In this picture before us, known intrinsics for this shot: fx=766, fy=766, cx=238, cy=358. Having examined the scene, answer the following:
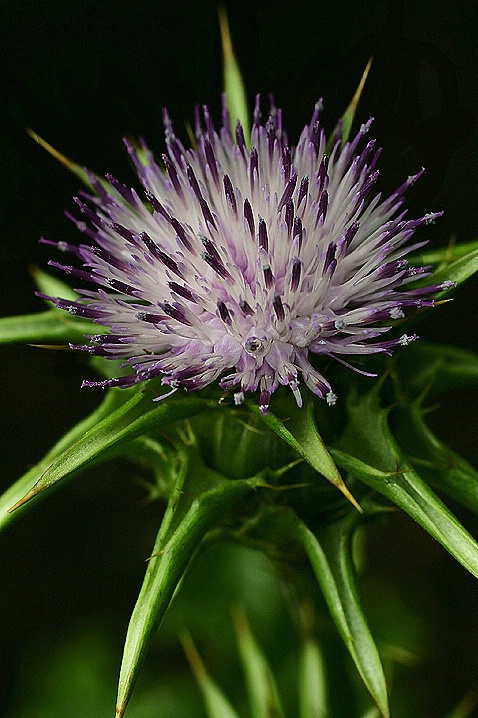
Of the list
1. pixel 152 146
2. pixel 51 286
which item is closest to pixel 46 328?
pixel 51 286

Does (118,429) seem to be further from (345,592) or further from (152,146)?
(152,146)

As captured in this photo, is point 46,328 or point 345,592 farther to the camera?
point 46,328

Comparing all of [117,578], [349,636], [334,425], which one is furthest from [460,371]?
[117,578]

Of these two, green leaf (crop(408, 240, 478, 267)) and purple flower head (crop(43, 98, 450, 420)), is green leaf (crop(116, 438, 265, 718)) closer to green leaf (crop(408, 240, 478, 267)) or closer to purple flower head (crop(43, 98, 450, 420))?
purple flower head (crop(43, 98, 450, 420))

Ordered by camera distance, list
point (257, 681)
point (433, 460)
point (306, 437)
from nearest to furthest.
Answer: point (306, 437), point (433, 460), point (257, 681)

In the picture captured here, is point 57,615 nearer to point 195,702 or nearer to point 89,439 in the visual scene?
point 195,702

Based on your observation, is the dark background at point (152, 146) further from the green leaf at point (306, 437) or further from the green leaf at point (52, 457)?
the green leaf at point (306, 437)

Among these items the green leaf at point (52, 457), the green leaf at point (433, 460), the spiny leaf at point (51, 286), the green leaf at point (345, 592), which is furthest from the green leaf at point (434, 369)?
the spiny leaf at point (51, 286)
